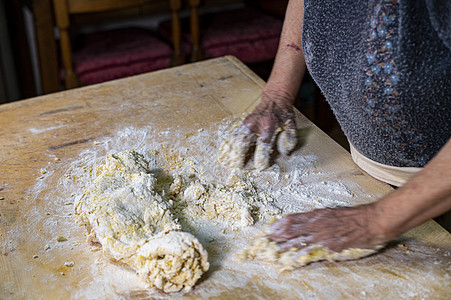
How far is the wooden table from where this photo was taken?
86cm

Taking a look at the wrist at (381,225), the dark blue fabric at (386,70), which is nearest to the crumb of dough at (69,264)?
the wrist at (381,225)

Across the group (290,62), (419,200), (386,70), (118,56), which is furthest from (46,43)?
(419,200)

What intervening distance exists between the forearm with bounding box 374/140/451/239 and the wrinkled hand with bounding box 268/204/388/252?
0.07 feet

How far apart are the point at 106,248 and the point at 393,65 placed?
0.63 meters

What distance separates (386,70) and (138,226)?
0.56 metres

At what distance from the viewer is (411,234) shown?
958mm

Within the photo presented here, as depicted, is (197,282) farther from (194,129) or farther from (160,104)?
(160,104)

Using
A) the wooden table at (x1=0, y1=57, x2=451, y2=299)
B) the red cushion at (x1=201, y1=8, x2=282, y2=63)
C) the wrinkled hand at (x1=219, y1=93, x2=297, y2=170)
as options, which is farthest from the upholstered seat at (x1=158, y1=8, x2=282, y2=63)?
the wrinkled hand at (x1=219, y1=93, x2=297, y2=170)

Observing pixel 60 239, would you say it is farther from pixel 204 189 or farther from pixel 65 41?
pixel 65 41

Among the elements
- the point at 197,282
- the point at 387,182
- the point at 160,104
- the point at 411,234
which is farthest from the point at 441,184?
the point at 160,104

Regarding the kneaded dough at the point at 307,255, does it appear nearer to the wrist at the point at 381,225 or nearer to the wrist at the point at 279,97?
the wrist at the point at 381,225

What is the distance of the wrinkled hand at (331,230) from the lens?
2.95 feet

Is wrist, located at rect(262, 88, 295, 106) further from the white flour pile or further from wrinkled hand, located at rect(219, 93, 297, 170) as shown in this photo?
the white flour pile

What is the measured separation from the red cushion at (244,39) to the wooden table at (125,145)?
3.48ft
